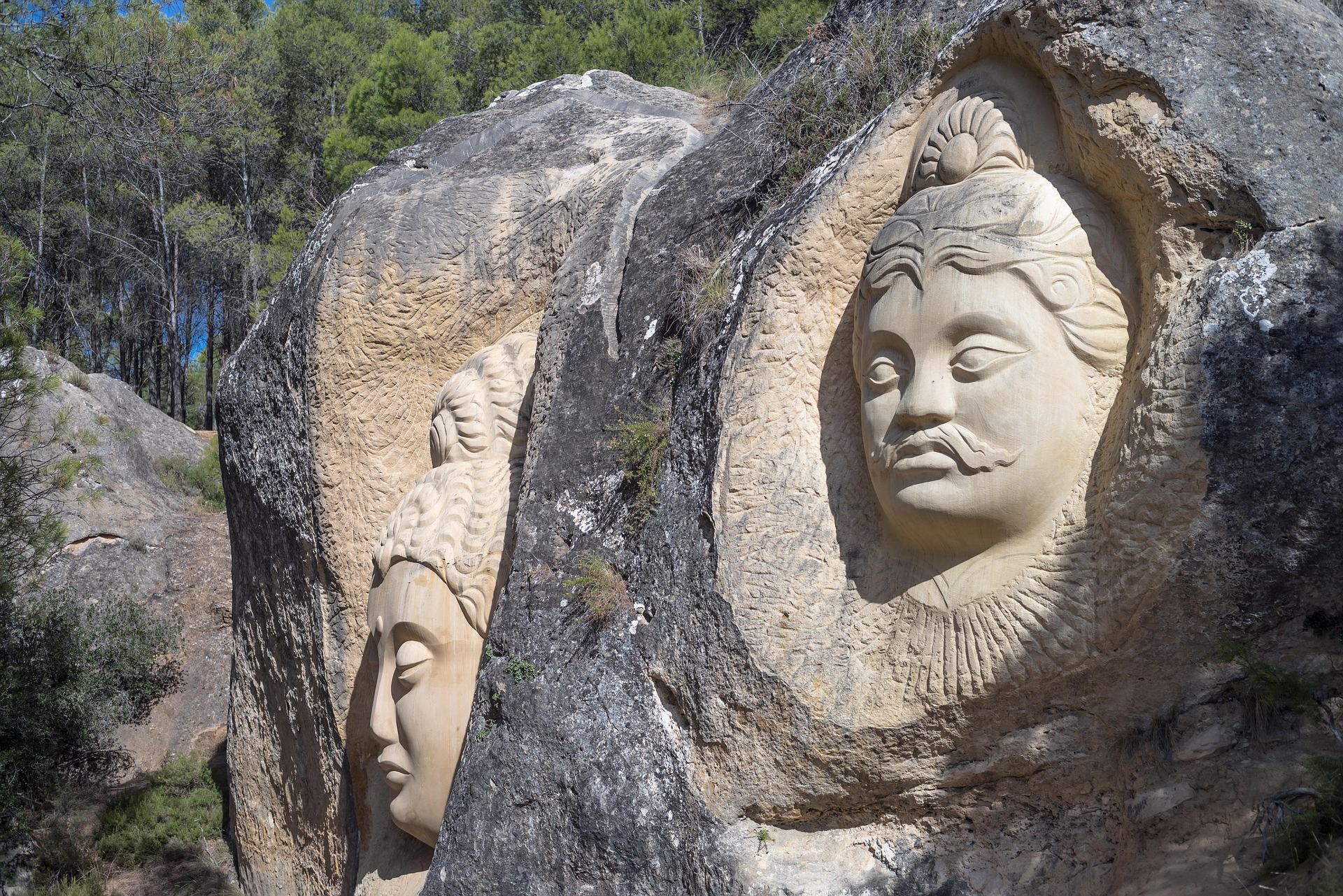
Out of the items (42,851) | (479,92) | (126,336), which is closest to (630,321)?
(42,851)

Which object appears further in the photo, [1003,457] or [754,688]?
[754,688]

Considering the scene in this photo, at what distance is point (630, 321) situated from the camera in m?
4.68

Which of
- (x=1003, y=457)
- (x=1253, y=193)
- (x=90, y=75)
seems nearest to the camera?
(x=1253, y=193)

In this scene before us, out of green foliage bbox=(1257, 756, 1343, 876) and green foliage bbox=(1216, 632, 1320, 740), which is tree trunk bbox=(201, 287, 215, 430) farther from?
green foliage bbox=(1257, 756, 1343, 876)

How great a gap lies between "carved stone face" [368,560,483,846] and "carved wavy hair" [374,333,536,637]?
0.31ft

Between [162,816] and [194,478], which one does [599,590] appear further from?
[194,478]

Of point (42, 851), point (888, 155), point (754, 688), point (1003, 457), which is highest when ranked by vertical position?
point (888, 155)

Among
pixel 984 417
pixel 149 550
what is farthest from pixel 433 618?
pixel 149 550

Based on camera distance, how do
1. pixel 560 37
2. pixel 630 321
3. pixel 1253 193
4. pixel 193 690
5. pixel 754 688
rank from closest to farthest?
pixel 1253 193 < pixel 754 688 < pixel 630 321 < pixel 193 690 < pixel 560 37

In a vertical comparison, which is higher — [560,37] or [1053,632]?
[560,37]

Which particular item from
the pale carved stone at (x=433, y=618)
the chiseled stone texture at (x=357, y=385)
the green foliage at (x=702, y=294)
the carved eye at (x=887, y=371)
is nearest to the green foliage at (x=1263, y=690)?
the carved eye at (x=887, y=371)

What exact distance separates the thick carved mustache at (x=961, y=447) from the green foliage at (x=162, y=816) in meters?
6.24

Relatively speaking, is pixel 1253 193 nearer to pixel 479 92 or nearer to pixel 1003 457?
pixel 1003 457

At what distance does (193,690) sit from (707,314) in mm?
6949
